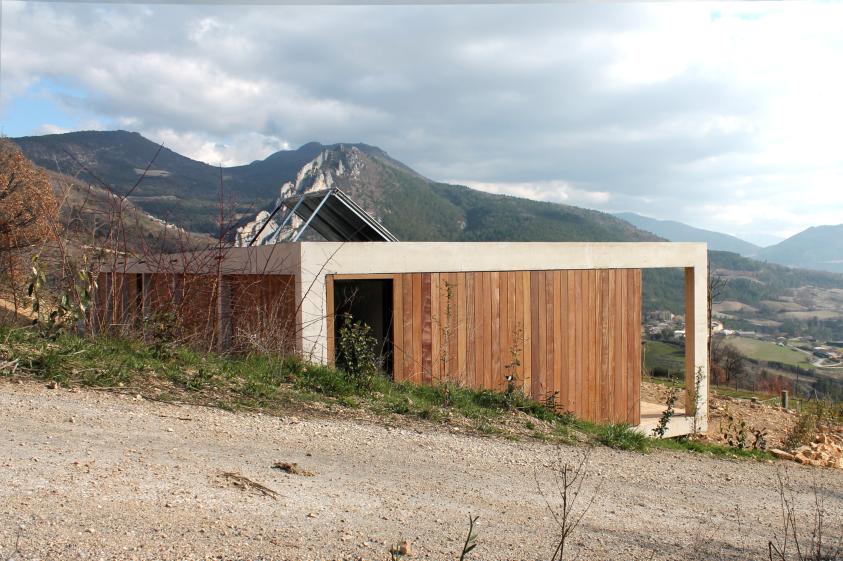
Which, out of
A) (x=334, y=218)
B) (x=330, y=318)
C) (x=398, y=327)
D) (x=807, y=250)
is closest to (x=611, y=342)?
(x=398, y=327)

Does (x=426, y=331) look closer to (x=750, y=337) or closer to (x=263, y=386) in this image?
(x=263, y=386)

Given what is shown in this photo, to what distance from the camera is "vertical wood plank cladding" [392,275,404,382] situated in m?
8.98

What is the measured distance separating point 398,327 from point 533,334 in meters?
2.43

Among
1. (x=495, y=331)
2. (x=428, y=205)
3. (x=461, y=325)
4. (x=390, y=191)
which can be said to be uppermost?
(x=390, y=191)

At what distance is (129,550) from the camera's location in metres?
2.70

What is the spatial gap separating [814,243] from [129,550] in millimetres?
221788

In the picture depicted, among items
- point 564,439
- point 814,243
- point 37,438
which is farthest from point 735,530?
point 814,243

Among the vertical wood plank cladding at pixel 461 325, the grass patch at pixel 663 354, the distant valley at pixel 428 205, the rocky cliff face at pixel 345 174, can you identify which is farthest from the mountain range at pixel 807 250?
the vertical wood plank cladding at pixel 461 325

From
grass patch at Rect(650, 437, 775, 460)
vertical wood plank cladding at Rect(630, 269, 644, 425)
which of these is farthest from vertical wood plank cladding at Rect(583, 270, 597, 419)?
grass patch at Rect(650, 437, 775, 460)

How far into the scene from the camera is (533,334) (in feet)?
33.4

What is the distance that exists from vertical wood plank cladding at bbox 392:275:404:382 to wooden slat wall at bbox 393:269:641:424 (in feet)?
0.05

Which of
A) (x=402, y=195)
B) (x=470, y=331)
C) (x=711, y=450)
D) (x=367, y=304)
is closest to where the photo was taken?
(x=711, y=450)

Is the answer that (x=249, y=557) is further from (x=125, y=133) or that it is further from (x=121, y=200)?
(x=125, y=133)

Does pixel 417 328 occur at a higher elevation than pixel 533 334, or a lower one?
higher
